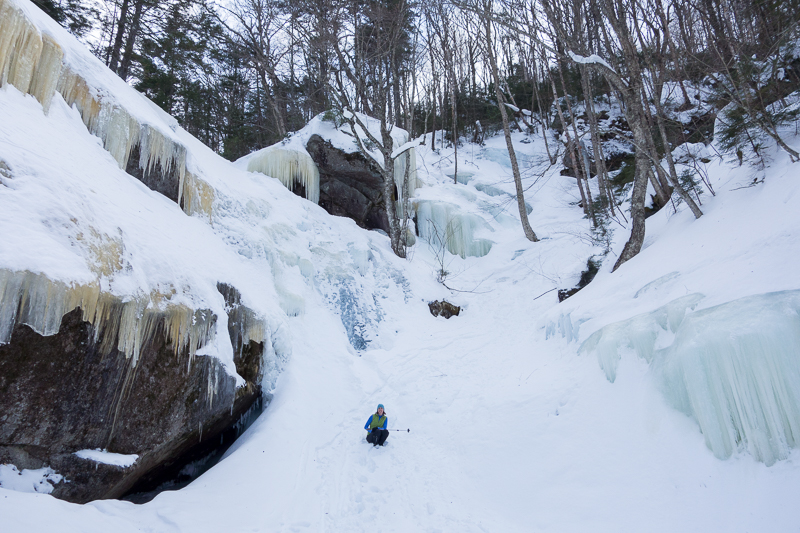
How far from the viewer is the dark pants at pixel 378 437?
4.75 m

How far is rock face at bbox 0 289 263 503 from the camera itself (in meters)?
3.03

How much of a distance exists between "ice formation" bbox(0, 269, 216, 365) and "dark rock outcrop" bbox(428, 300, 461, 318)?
16.8ft

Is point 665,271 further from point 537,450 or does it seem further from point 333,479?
point 333,479

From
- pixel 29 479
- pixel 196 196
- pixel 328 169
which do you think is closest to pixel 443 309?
pixel 328 169

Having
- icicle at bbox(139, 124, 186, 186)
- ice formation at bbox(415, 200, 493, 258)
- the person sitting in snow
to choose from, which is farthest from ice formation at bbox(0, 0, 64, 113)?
ice formation at bbox(415, 200, 493, 258)

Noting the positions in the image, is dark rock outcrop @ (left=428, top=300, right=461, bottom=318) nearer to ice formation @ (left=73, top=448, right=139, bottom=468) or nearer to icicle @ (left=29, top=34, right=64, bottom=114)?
ice formation @ (left=73, top=448, right=139, bottom=468)

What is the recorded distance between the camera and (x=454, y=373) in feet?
20.7

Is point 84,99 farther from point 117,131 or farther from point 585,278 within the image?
point 585,278

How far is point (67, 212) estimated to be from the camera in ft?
11.5

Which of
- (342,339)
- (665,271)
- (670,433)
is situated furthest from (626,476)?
(342,339)

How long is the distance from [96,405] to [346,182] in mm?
8299

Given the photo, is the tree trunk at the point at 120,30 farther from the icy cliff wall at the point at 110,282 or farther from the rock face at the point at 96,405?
the rock face at the point at 96,405

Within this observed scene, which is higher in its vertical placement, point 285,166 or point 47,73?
point 285,166

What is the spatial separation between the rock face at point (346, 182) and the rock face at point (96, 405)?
6.95 meters
